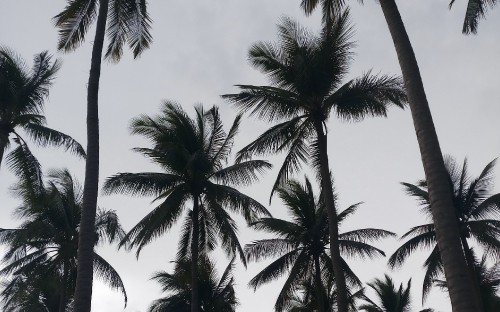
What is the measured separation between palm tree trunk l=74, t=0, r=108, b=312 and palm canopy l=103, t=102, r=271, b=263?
8.28 meters

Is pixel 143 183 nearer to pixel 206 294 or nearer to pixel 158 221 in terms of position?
pixel 158 221

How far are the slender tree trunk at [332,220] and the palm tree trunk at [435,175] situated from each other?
8.62 m

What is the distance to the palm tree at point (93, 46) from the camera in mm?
14305

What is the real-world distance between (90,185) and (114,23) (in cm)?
685

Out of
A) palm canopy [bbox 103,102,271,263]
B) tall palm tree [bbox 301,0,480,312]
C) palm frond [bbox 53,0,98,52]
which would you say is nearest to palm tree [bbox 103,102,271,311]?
palm canopy [bbox 103,102,271,263]

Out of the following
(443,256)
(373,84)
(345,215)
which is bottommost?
(443,256)

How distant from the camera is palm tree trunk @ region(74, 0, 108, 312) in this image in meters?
13.8

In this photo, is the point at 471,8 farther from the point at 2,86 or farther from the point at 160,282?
the point at 160,282

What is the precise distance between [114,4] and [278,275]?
13805 millimetres

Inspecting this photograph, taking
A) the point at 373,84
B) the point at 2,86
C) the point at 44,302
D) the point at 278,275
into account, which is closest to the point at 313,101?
the point at 373,84

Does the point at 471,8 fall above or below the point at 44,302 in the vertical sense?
below

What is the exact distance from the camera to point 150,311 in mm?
32031

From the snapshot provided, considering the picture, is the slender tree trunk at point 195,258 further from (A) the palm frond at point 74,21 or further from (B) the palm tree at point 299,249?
(A) the palm frond at point 74,21

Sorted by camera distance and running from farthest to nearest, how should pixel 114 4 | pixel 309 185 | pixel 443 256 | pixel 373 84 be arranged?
pixel 309 185
pixel 373 84
pixel 114 4
pixel 443 256
